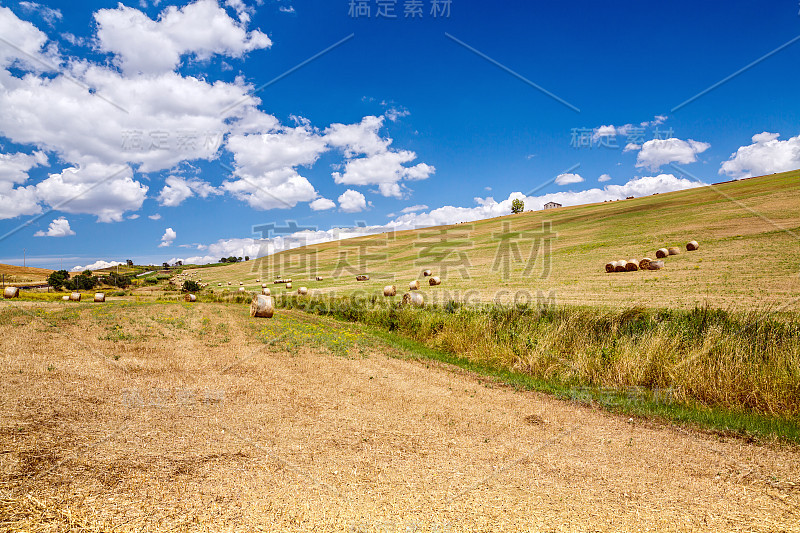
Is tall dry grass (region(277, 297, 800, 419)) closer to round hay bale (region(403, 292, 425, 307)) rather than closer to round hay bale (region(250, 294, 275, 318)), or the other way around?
round hay bale (region(403, 292, 425, 307))

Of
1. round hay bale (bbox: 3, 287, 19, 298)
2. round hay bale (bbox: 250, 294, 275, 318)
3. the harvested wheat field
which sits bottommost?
the harvested wheat field

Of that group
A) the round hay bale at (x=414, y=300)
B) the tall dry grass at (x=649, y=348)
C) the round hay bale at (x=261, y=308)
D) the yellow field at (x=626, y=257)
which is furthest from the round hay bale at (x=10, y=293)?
the tall dry grass at (x=649, y=348)

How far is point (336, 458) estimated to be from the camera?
5844mm

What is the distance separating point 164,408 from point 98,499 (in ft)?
10.5

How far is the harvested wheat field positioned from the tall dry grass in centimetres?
224

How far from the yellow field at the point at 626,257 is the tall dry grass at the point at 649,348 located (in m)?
5.32

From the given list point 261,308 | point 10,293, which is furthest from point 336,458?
point 10,293

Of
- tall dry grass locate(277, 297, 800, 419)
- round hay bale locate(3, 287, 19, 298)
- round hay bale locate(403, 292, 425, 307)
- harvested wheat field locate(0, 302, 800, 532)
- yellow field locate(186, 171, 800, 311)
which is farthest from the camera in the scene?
round hay bale locate(3, 287, 19, 298)

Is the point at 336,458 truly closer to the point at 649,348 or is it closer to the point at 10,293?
the point at 649,348

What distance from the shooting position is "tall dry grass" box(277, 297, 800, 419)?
8844mm

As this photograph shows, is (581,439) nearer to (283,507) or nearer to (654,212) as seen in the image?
(283,507)

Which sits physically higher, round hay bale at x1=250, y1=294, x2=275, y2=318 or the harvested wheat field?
round hay bale at x1=250, y1=294, x2=275, y2=318

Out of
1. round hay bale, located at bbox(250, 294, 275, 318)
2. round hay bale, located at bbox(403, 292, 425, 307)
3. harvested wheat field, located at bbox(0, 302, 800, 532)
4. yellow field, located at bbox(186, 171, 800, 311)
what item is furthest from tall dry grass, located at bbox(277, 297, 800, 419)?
round hay bale, located at bbox(250, 294, 275, 318)

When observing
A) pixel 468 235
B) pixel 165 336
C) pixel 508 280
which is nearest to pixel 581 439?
pixel 165 336
